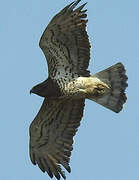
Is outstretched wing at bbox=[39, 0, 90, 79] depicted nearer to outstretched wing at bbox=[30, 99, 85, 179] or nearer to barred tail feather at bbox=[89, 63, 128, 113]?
barred tail feather at bbox=[89, 63, 128, 113]

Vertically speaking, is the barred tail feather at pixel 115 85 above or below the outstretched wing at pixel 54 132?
above

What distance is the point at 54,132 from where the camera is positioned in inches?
691

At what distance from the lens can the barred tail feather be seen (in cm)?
1725

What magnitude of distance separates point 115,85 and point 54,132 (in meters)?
1.75

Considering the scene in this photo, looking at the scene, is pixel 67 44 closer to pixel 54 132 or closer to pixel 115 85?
pixel 115 85

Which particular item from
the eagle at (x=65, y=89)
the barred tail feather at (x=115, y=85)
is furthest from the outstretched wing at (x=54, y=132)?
the barred tail feather at (x=115, y=85)

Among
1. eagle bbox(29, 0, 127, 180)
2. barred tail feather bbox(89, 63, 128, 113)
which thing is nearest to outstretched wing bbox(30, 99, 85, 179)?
eagle bbox(29, 0, 127, 180)

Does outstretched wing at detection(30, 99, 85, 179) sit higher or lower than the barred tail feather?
lower

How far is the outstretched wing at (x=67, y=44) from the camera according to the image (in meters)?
16.6

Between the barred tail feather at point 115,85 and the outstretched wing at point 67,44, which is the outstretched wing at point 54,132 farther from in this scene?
the outstretched wing at point 67,44

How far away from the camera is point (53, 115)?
17.4 metres

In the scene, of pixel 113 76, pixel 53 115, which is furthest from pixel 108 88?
pixel 53 115

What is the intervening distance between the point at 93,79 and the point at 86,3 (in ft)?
5.49

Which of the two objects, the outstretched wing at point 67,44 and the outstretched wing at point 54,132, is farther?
the outstretched wing at point 54,132
